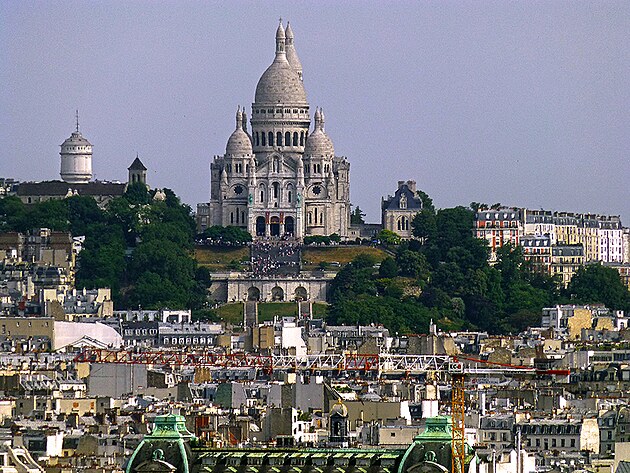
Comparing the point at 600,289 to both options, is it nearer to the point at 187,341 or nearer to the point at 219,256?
the point at 219,256

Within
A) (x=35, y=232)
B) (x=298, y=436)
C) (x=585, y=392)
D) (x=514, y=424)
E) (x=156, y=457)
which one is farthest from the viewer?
(x=35, y=232)

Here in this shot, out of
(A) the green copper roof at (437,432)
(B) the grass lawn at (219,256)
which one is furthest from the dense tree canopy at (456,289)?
(A) the green copper roof at (437,432)

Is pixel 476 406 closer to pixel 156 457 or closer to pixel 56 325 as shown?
pixel 156 457

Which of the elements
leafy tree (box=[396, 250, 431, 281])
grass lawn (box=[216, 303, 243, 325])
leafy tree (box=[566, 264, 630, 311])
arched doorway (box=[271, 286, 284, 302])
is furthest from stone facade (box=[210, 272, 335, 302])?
leafy tree (box=[566, 264, 630, 311])

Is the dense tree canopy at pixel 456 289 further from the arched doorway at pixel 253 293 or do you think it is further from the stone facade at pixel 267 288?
the arched doorway at pixel 253 293

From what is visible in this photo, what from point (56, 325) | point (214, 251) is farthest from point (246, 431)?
point (214, 251)

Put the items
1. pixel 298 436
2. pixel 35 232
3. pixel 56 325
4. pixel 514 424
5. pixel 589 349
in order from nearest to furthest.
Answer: pixel 298 436, pixel 514 424, pixel 589 349, pixel 56 325, pixel 35 232

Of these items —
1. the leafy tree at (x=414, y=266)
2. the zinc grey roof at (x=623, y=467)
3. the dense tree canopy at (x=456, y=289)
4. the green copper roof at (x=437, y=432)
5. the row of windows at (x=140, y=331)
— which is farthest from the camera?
the leafy tree at (x=414, y=266)
